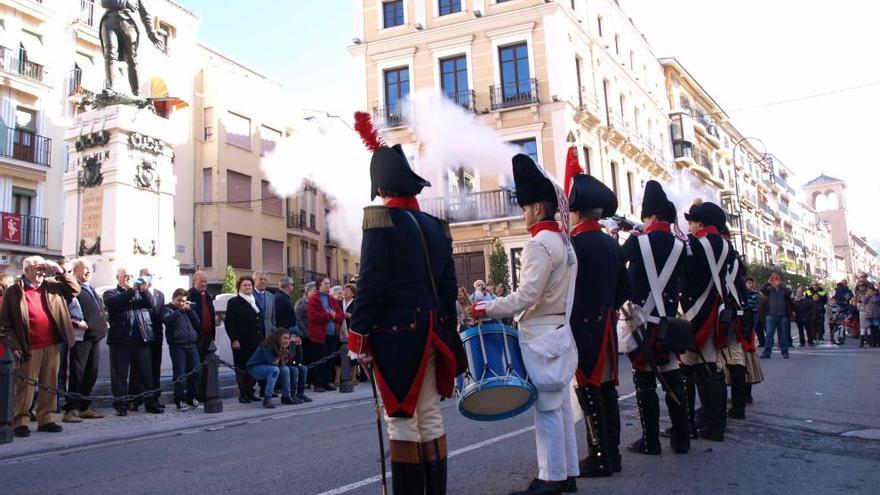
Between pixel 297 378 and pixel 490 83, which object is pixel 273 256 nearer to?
pixel 490 83

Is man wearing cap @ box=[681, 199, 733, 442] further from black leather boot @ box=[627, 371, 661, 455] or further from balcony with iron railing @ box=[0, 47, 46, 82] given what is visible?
balcony with iron railing @ box=[0, 47, 46, 82]

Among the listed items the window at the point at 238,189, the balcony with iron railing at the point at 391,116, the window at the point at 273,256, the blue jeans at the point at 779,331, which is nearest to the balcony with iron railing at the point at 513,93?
the balcony with iron railing at the point at 391,116

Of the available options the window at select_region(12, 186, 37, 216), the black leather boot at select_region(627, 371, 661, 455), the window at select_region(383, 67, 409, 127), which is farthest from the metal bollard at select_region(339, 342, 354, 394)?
the window at select_region(12, 186, 37, 216)

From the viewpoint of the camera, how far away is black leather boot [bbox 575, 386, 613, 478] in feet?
15.4

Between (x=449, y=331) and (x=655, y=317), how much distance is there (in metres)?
2.39

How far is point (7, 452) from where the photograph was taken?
20.7 ft

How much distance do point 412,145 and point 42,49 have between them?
50.7ft

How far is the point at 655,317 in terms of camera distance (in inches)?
219

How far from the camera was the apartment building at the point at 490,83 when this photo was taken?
25.3 m

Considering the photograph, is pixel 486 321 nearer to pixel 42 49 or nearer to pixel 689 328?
pixel 689 328

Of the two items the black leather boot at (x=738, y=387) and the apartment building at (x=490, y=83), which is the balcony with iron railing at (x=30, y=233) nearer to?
the apartment building at (x=490, y=83)

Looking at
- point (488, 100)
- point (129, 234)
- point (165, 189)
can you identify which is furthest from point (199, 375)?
point (488, 100)

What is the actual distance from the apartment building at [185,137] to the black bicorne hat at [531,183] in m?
19.3

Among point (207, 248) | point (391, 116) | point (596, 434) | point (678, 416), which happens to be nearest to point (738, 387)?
point (678, 416)
